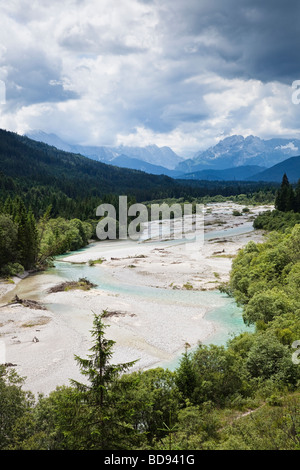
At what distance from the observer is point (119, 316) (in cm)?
4584

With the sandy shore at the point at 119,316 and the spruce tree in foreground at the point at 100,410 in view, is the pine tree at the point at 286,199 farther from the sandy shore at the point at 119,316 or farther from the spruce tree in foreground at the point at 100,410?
the spruce tree in foreground at the point at 100,410

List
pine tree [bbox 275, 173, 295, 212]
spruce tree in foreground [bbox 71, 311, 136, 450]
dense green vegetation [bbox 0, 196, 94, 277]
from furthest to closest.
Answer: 1. pine tree [bbox 275, 173, 295, 212]
2. dense green vegetation [bbox 0, 196, 94, 277]
3. spruce tree in foreground [bbox 71, 311, 136, 450]

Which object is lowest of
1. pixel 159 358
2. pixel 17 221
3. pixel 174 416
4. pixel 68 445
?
pixel 159 358

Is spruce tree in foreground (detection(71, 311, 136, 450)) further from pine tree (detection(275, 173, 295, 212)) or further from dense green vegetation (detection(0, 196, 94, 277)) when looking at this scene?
pine tree (detection(275, 173, 295, 212))

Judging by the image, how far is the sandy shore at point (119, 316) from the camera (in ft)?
109

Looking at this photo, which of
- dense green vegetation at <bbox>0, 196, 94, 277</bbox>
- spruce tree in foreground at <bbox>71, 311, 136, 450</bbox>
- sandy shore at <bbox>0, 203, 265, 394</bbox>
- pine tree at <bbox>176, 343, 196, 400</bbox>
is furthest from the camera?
dense green vegetation at <bbox>0, 196, 94, 277</bbox>

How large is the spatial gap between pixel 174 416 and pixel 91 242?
107 m

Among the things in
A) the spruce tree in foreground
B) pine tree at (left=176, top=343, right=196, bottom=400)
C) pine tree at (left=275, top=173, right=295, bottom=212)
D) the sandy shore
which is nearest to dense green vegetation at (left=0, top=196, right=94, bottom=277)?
the sandy shore

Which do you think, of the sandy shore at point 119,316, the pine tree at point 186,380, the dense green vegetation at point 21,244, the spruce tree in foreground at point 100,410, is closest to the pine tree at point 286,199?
the sandy shore at point 119,316

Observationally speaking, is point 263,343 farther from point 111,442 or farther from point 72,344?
point 72,344

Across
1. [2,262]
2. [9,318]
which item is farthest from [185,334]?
[2,262]

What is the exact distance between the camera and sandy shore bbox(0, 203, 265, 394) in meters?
33.3

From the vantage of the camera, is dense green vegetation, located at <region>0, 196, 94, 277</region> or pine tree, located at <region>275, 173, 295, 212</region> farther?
pine tree, located at <region>275, 173, 295, 212</region>
